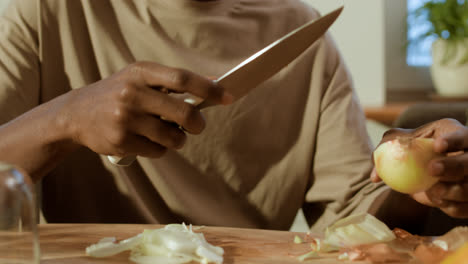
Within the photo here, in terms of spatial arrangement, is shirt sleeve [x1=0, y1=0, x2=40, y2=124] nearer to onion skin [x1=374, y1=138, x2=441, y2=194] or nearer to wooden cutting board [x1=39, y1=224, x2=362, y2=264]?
wooden cutting board [x1=39, y1=224, x2=362, y2=264]

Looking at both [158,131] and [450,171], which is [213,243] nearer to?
[158,131]

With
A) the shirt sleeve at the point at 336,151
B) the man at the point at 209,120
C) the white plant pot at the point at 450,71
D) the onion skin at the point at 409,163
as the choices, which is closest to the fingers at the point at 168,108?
the onion skin at the point at 409,163

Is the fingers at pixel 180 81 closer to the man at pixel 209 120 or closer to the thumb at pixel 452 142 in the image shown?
the thumb at pixel 452 142

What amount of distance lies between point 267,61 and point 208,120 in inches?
17.5

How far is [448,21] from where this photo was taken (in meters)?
2.36

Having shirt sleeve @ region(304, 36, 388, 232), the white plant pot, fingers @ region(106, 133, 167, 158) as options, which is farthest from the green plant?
fingers @ region(106, 133, 167, 158)

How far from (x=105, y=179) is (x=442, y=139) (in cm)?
68

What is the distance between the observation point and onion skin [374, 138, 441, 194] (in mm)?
692

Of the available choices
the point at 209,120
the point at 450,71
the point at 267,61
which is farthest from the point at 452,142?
the point at 450,71

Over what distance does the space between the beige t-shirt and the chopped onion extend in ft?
1.48

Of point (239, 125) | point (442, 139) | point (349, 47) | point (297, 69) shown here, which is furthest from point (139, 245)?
point (349, 47)

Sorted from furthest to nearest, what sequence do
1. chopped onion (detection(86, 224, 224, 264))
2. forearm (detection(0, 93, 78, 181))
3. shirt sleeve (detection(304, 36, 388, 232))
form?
shirt sleeve (detection(304, 36, 388, 232)), forearm (detection(0, 93, 78, 181)), chopped onion (detection(86, 224, 224, 264))

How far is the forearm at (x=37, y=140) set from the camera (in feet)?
2.50

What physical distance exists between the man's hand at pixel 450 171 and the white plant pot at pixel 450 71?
1.66 m
